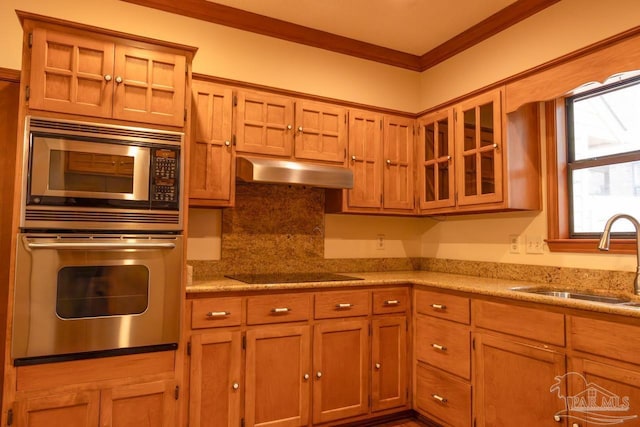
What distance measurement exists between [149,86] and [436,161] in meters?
2.07

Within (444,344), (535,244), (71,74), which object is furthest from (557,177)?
(71,74)

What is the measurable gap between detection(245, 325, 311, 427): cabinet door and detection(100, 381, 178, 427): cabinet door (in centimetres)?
42

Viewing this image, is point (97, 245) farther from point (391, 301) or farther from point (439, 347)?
point (439, 347)

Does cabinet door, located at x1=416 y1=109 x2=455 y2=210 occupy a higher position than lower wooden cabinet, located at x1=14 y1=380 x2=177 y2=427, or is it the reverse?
cabinet door, located at x1=416 y1=109 x2=455 y2=210

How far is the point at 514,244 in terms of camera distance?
2.85m

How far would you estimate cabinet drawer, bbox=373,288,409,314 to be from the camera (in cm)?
273

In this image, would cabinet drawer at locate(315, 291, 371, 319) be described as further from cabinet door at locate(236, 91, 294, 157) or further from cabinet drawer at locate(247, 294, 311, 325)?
cabinet door at locate(236, 91, 294, 157)

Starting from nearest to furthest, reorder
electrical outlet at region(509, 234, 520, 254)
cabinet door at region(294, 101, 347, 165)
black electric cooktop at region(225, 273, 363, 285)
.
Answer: black electric cooktop at region(225, 273, 363, 285)
electrical outlet at region(509, 234, 520, 254)
cabinet door at region(294, 101, 347, 165)

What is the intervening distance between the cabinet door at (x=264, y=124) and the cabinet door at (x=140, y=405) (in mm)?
1489

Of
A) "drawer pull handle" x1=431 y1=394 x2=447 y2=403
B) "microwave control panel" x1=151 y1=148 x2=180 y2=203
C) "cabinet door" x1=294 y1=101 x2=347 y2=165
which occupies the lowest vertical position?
"drawer pull handle" x1=431 y1=394 x2=447 y2=403

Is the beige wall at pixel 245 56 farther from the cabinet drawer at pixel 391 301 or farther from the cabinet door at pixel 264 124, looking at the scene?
the cabinet drawer at pixel 391 301

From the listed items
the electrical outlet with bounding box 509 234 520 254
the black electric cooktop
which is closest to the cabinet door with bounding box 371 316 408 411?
the black electric cooktop

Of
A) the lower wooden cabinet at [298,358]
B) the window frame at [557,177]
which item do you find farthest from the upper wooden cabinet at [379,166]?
the window frame at [557,177]

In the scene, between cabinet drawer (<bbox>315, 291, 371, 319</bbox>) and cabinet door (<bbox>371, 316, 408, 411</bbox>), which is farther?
cabinet door (<bbox>371, 316, 408, 411</bbox>)
